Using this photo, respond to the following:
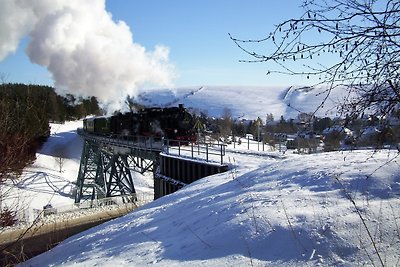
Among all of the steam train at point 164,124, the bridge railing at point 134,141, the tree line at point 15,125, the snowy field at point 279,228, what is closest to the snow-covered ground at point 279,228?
the snowy field at point 279,228

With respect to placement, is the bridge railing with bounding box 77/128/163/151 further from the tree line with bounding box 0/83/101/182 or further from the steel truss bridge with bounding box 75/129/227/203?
the tree line with bounding box 0/83/101/182

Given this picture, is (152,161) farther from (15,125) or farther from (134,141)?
(15,125)

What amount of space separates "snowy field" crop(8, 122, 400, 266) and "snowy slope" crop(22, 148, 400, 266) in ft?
0.03

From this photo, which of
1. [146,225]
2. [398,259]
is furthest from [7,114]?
[398,259]

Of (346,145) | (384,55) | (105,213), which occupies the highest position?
(384,55)

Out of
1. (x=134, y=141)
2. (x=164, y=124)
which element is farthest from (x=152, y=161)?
(x=164, y=124)

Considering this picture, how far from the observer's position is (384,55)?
2736 millimetres

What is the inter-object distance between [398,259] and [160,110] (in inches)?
976

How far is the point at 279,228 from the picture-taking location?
434 centimetres

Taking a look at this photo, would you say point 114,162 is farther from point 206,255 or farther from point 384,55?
point 384,55

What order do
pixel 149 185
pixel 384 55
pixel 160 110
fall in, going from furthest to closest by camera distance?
1. pixel 149 185
2. pixel 160 110
3. pixel 384 55

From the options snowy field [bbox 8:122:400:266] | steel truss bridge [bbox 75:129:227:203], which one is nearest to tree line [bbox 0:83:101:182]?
snowy field [bbox 8:122:400:266]

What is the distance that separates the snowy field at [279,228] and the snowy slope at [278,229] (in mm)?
10

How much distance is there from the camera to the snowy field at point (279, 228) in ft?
12.4
